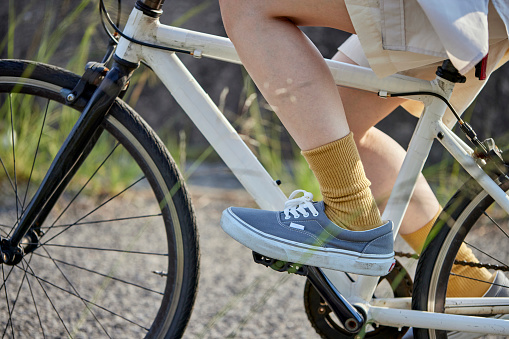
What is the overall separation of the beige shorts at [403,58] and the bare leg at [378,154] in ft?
0.30

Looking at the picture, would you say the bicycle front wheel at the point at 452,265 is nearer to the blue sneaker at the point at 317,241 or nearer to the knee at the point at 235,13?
the blue sneaker at the point at 317,241

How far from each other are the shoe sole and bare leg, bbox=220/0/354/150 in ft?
0.77

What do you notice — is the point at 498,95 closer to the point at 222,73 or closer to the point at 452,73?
the point at 222,73

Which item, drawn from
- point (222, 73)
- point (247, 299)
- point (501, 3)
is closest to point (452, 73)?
point (501, 3)

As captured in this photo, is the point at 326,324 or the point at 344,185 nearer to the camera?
the point at 344,185

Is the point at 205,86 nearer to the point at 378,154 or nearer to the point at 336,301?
the point at 378,154

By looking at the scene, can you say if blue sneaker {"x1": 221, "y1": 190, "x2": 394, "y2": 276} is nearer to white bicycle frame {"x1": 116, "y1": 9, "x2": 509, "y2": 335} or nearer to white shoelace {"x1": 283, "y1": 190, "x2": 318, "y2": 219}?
white shoelace {"x1": 283, "y1": 190, "x2": 318, "y2": 219}

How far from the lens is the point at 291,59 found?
120 cm

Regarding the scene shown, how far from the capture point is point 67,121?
2770 millimetres

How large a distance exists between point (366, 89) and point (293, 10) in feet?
0.91

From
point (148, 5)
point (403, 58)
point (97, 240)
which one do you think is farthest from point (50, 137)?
point (403, 58)

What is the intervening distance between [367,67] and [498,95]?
2.38 metres

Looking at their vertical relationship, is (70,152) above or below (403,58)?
above

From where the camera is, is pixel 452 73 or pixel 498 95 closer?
pixel 452 73
